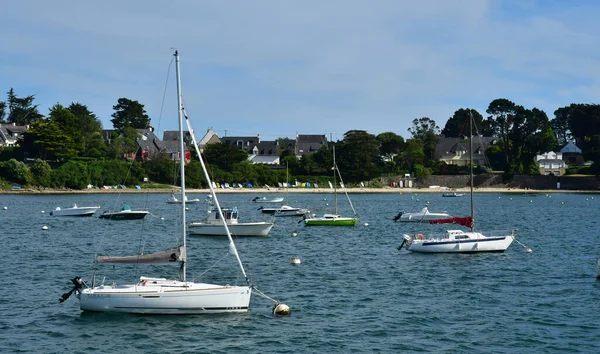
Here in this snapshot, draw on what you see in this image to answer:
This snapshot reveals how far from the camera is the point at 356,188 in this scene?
17412 cm

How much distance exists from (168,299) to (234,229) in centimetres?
3371

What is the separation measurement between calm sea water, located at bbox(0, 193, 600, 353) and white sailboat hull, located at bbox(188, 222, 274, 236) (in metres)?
1.29

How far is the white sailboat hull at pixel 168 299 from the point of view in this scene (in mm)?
31141

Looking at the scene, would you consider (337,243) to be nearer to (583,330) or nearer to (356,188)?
(583,330)

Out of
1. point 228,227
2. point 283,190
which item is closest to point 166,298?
point 228,227

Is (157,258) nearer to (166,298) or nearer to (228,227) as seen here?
(166,298)

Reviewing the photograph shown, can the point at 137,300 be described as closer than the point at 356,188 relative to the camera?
Yes

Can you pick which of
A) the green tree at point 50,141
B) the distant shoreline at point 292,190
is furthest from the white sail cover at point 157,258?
the green tree at point 50,141

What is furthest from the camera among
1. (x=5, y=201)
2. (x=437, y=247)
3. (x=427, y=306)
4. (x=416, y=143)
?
(x=416, y=143)

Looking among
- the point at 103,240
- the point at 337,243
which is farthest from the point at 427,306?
the point at 103,240

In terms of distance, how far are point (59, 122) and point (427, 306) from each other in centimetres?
13776

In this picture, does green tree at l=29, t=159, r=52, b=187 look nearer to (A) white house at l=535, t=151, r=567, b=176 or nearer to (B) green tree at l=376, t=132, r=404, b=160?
(B) green tree at l=376, t=132, r=404, b=160

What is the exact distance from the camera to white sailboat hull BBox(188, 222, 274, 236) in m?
65.2

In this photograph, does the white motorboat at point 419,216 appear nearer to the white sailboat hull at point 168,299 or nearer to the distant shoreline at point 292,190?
the white sailboat hull at point 168,299
